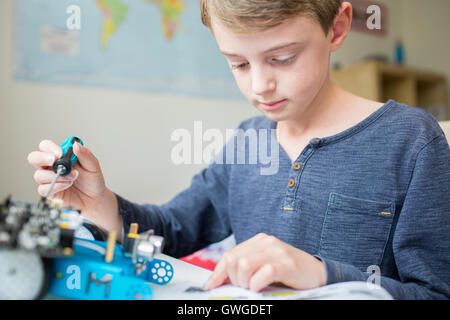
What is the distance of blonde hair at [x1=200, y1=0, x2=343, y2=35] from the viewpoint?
0.47 m

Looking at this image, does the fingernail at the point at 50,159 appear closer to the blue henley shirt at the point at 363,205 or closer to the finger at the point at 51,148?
the finger at the point at 51,148

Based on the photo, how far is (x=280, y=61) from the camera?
1.67 feet

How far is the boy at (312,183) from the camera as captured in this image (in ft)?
1.45

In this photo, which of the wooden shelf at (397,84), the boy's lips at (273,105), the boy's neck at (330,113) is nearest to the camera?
the boy's lips at (273,105)

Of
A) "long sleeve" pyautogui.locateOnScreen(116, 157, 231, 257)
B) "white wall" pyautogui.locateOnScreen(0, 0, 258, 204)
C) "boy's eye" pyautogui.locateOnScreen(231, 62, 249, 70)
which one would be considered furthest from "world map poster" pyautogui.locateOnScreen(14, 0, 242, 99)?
"boy's eye" pyautogui.locateOnScreen(231, 62, 249, 70)

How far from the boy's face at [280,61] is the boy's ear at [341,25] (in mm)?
23

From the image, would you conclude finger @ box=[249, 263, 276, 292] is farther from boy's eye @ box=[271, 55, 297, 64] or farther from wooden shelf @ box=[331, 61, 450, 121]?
wooden shelf @ box=[331, 61, 450, 121]

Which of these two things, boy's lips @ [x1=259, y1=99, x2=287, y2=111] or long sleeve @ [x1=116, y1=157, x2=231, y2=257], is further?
long sleeve @ [x1=116, y1=157, x2=231, y2=257]

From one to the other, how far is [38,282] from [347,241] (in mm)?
435

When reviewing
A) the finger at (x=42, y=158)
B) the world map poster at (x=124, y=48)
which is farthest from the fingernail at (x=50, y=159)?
the world map poster at (x=124, y=48)

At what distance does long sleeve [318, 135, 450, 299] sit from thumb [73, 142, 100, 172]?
428mm

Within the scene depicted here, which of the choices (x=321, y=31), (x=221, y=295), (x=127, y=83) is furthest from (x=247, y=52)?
(x=127, y=83)

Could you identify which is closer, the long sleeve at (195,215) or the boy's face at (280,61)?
the boy's face at (280,61)

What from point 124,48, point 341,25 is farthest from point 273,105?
point 124,48
